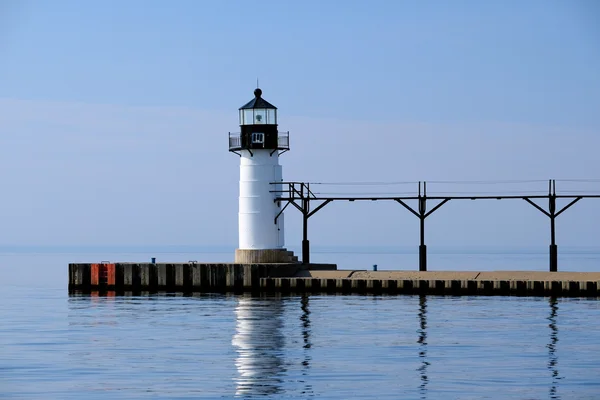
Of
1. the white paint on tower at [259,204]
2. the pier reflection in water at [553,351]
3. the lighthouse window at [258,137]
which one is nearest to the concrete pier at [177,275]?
the white paint on tower at [259,204]

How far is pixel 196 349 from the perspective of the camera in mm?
32281

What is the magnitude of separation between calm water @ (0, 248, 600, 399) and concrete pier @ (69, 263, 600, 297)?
223 centimetres

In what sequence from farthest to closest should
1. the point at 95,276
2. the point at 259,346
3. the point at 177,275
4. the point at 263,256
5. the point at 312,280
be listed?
the point at 95,276 < the point at 177,275 < the point at 263,256 < the point at 312,280 < the point at 259,346

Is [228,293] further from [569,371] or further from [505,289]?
[569,371]

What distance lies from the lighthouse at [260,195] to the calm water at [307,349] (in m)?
7.39

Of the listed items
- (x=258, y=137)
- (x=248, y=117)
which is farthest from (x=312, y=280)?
(x=248, y=117)

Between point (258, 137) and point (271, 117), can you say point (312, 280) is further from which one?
point (271, 117)

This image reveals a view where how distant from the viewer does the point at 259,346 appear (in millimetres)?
32906

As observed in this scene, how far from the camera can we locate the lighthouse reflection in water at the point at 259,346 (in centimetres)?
2573

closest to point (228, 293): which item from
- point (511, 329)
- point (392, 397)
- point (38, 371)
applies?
point (511, 329)

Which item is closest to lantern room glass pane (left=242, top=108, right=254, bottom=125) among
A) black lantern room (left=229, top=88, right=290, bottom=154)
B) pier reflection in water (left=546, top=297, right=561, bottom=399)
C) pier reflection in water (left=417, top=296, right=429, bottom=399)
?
black lantern room (left=229, top=88, right=290, bottom=154)

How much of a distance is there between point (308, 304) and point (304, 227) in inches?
433

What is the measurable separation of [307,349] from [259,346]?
1.60 meters

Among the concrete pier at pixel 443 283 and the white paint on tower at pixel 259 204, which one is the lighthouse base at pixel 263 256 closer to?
the white paint on tower at pixel 259 204
